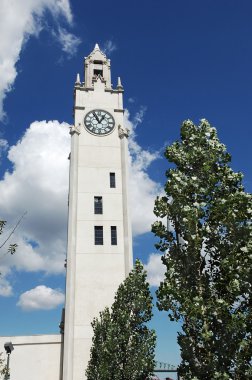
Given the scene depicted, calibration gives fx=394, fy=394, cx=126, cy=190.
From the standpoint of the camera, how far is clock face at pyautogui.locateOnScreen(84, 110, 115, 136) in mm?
46844

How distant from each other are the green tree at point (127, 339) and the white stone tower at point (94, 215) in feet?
19.1

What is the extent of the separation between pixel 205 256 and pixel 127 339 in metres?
15.6

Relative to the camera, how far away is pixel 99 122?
4756 cm

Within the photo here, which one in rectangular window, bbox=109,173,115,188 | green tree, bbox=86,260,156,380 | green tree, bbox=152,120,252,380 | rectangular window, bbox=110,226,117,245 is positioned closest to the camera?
green tree, bbox=152,120,252,380

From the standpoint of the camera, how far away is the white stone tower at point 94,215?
123 feet

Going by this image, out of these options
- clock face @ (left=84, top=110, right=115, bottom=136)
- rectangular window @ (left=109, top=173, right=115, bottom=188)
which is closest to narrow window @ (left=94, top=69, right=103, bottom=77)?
clock face @ (left=84, top=110, right=115, bottom=136)

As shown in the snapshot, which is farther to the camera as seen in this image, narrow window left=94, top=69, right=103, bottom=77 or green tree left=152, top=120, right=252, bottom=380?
narrow window left=94, top=69, right=103, bottom=77

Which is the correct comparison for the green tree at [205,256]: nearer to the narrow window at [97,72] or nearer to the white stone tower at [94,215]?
the white stone tower at [94,215]

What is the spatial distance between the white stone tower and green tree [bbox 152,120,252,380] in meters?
23.4

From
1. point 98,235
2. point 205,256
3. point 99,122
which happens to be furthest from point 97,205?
point 205,256

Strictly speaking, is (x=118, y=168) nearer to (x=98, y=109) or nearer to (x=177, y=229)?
(x=98, y=109)

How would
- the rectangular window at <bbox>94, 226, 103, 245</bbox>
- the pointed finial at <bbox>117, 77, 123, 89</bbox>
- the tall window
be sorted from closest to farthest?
the rectangular window at <bbox>94, 226, 103, 245</bbox>
the tall window
the pointed finial at <bbox>117, 77, 123, 89</bbox>

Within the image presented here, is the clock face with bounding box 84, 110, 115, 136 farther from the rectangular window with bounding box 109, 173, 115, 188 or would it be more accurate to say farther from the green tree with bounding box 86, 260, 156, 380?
the green tree with bounding box 86, 260, 156, 380

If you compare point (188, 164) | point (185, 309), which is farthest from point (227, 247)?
point (188, 164)
